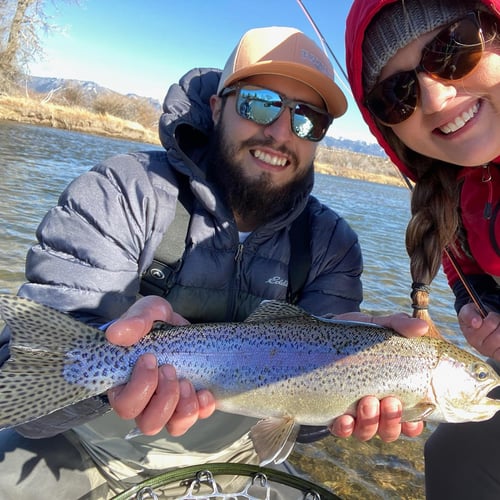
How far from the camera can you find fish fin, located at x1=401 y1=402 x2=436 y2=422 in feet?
8.07

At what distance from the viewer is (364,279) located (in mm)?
9414

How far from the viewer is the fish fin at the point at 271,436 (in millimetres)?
2395

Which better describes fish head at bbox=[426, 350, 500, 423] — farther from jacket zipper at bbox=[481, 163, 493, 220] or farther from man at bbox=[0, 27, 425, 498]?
jacket zipper at bbox=[481, 163, 493, 220]

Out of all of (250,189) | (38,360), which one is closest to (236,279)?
(250,189)

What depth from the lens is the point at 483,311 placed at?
10.0 ft

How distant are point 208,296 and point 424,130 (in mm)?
1668

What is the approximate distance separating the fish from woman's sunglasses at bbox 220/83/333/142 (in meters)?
1.41

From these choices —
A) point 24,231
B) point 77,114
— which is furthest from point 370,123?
point 77,114

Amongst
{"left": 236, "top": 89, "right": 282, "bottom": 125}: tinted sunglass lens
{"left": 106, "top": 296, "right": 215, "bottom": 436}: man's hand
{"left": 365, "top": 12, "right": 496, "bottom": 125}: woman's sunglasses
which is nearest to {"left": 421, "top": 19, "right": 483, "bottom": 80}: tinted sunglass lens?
{"left": 365, "top": 12, "right": 496, "bottom": 125}: woman's sunglasses

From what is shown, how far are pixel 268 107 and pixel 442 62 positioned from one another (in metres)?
1.26

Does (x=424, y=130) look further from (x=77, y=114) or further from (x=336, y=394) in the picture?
(x=77, y=114)

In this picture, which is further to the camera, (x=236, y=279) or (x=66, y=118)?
(x=66, y=118)

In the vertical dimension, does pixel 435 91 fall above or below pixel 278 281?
above

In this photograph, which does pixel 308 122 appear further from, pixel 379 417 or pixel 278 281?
pixel 379 417
